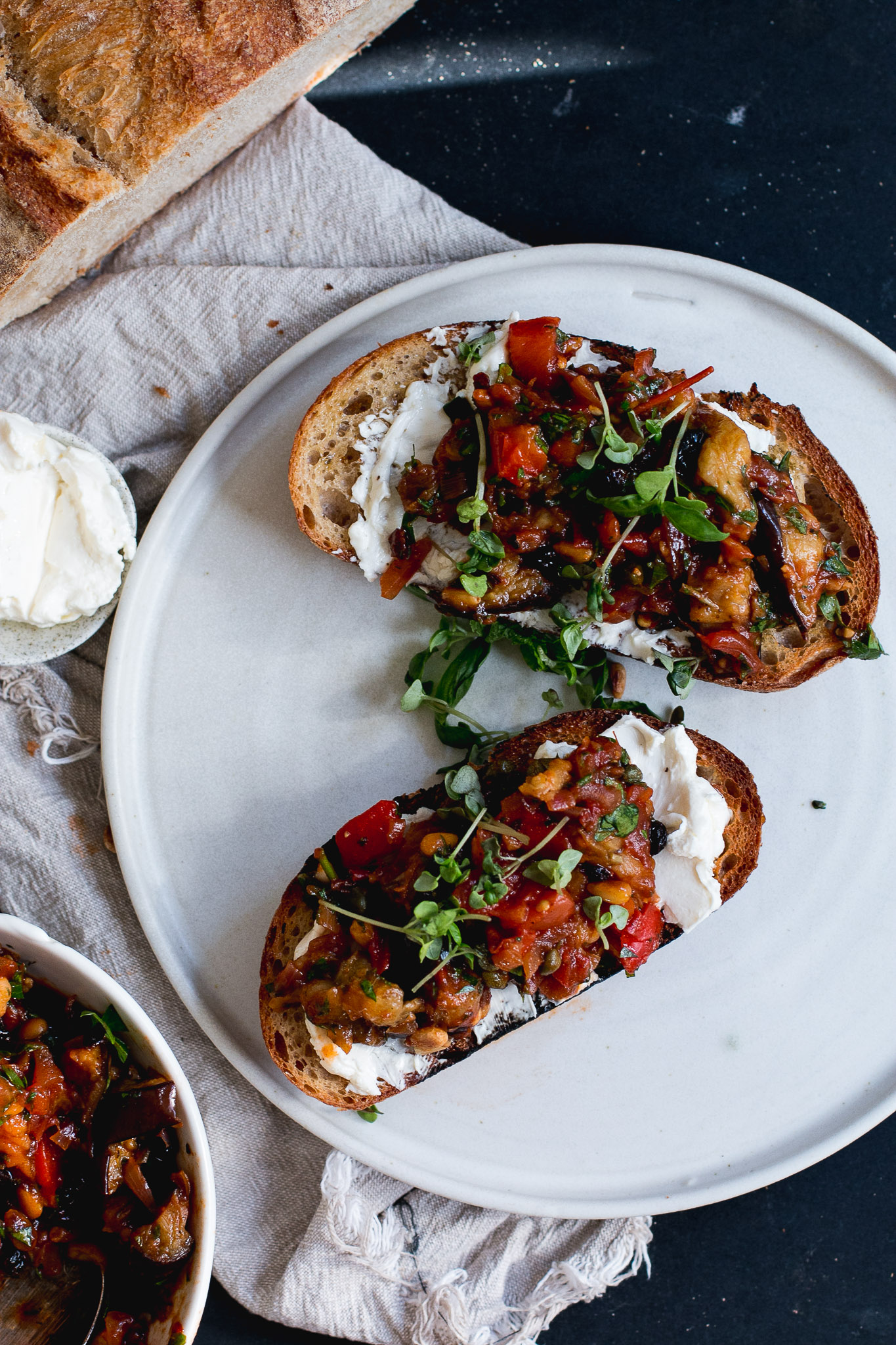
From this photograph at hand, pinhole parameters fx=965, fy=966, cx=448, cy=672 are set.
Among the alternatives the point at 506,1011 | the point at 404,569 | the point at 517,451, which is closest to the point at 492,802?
the point at 506,1011

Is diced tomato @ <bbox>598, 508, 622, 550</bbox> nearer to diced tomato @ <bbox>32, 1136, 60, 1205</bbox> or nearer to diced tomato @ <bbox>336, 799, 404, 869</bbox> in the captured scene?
diced tomato @ <bbox>336, 799, 404, 869</bbox>

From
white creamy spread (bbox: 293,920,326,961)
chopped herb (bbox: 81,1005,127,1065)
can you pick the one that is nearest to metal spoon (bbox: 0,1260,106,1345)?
chopped herb (bbox: 81,1005,127,1065)

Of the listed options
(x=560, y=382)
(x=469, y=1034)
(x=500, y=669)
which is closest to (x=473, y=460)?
(x=560, y=382)

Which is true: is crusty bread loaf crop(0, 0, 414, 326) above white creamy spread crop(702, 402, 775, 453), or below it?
above

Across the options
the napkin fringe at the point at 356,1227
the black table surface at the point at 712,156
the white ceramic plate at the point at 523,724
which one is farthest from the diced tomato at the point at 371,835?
the black table surface at the point at 712,156

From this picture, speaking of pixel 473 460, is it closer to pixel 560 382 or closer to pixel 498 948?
pixel 560 382

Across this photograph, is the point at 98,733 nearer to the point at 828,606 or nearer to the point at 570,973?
the point at 570,973

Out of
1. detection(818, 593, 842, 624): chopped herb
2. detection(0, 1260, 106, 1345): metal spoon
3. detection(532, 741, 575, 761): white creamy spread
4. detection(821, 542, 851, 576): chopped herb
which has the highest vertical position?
detection(821, 542, 851, 576): chopped herb
